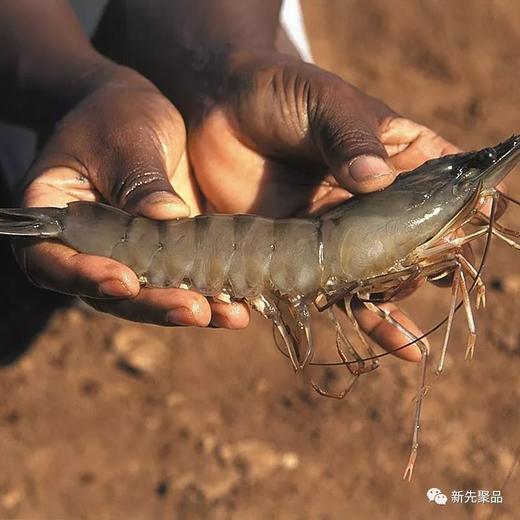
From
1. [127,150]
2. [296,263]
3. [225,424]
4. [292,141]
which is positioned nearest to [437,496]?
[225,424]

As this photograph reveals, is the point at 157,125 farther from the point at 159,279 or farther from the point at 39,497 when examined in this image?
the point at 39,497

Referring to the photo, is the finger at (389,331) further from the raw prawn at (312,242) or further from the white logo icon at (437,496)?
the white logo icon at (437,496)

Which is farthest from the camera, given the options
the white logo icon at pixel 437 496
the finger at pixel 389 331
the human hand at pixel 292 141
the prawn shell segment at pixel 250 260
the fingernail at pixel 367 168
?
the white logo icon at pixel 437 496

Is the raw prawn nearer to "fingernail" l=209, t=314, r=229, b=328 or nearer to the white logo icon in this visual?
"fingernail" l=209, t=314, r=229, b=328

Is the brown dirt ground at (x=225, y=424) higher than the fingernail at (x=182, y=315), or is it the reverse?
the fingernail at (x=182, y=315)

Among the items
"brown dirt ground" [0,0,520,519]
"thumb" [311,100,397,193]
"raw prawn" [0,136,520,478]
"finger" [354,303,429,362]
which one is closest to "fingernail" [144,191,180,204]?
"raw prawn" [0,136,520,478]

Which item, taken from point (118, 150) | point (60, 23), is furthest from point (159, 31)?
point (118, 150)

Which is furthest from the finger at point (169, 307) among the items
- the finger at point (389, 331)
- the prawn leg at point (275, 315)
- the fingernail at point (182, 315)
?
the finger at point (389, 331)
